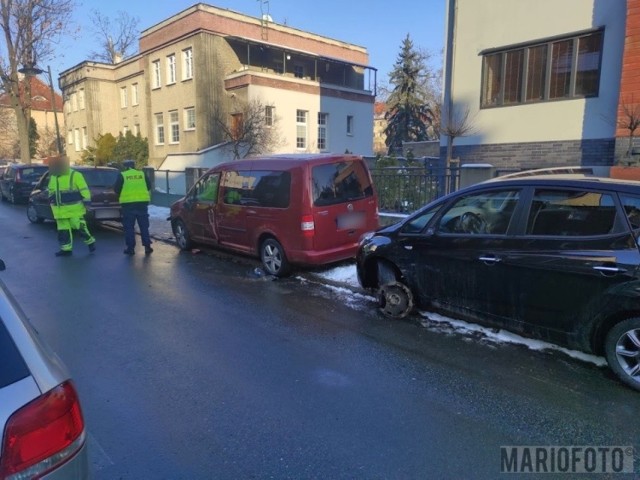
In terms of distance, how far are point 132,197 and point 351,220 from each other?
459cm

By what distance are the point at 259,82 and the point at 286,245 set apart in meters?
20.8

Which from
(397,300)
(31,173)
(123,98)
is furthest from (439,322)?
(123,98)

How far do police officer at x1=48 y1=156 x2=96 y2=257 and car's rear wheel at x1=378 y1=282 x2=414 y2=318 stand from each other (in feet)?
21.8

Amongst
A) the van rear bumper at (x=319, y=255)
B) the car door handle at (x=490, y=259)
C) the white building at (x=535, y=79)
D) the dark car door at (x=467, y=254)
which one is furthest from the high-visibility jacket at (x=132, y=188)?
the white building at (x=535, y=79)

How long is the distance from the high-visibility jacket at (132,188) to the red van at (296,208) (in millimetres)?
1865

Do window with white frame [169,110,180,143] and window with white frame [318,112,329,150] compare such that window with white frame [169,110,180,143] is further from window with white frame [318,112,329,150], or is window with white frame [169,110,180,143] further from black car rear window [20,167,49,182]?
black car rear window [20,167,49,182]

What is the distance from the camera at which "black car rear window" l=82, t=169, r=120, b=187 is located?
12.3 m

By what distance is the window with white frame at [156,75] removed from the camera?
30141mm

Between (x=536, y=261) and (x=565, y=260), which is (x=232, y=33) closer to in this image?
(x=536, y=261)

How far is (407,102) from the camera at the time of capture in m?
38.4

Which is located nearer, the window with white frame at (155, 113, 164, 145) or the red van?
the red van

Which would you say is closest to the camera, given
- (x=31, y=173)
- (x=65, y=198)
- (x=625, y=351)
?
(x=625, y=351)

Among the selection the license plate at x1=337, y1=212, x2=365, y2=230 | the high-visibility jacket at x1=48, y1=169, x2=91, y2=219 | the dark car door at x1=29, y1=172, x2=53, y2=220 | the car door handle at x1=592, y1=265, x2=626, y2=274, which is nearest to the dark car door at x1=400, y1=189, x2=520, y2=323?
the car door handle at x1=592, y1=265, x2=626, y2=274

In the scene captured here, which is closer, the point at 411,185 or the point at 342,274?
the point at 342,274
